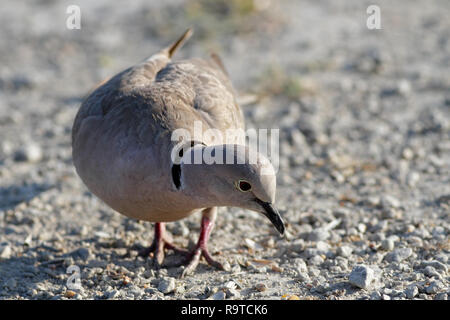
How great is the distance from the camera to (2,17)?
988 centimetres

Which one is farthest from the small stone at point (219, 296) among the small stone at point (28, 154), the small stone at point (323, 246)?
the small stone at point (28, 154)

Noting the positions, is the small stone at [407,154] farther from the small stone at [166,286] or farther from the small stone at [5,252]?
the small stone at [5,252]

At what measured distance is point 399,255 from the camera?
452 centimetres

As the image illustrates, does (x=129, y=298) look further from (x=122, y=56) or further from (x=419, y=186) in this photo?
(x=122, y=56)

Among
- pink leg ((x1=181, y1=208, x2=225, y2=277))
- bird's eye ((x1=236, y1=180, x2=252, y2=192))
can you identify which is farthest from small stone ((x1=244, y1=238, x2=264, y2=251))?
bird's eye ((x1=236, y1=180, x2=252, y2=192))

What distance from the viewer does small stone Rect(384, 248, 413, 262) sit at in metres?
4.50

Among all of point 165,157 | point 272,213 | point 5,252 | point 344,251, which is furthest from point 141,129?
point 344,251

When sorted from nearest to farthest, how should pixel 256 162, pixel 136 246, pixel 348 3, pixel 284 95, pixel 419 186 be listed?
pixel 256 162 → pixel 136 246 → pixel 419 186 → pixel 284 95 → pixel 348 3

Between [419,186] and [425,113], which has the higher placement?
[425,113]

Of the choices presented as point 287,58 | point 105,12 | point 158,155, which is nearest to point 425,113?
point 287,58

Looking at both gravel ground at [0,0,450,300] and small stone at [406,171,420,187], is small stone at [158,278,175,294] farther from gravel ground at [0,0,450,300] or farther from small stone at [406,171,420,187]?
small stone at [406,171,420,187]

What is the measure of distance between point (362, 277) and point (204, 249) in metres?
1.23

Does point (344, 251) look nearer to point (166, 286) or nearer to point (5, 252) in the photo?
point (166, 286)
